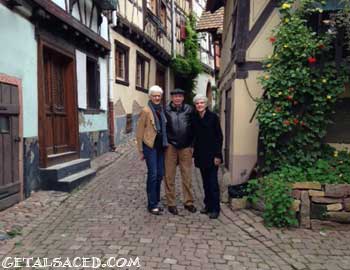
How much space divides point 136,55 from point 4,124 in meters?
8.16

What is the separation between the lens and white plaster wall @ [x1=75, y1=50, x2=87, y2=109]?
317 inches

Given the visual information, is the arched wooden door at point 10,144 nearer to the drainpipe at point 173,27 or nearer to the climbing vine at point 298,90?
the climbing vine at point 298,90

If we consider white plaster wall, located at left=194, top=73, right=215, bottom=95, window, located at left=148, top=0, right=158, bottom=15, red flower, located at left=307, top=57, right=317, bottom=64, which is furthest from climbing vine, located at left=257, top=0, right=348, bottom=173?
white plaster wall, located at left=194, top=73, right=215, bottom=95

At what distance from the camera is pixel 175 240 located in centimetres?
423

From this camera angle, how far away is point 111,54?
10.3m

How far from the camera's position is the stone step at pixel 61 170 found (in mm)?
6250

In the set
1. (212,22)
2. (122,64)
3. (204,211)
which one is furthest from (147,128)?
(212,22)

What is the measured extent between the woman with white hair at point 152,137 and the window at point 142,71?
7961 millimetres

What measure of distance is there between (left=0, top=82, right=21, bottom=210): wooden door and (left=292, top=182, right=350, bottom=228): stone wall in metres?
3.64

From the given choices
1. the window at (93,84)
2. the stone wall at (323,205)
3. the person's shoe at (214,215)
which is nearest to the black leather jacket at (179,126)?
the person's shoe at (214,215)

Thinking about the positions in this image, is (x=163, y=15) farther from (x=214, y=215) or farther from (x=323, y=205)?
(x=323, y=205)

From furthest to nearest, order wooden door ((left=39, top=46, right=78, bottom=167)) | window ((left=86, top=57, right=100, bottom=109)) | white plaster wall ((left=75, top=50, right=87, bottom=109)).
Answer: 1. window ((left=86, top=57, right=100, bottom=109))
2. white plaster wall ((left=75, top=50, right=87, bottom=109))
3. wooden door ((left=39, top=46, right=78, bottom=167))

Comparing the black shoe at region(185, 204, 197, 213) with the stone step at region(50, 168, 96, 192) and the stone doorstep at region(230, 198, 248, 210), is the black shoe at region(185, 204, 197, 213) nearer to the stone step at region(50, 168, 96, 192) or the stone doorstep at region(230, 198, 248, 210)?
the stone doorstep at region(230, 198, 248, 210)

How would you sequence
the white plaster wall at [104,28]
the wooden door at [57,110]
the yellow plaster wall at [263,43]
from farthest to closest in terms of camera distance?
the white plaster wall at [104,28] < the wooden door at [57,110] < the yellow plaster wall at [263,43]
